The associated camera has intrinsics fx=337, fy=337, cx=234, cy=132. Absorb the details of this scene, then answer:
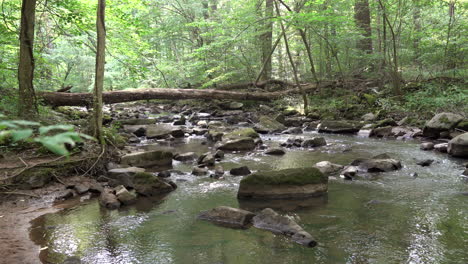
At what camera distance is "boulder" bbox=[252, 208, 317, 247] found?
394cm

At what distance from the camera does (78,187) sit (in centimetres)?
609

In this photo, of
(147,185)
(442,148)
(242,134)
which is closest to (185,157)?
(242,134)

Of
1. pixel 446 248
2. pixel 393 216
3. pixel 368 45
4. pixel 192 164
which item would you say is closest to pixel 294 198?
pixel 393 216

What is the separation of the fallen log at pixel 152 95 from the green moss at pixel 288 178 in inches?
304

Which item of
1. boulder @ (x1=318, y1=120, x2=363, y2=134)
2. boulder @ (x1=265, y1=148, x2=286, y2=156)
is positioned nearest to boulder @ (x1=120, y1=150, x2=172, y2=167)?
boulder @ (x1=265, y1=148, x2=286, y2=156)

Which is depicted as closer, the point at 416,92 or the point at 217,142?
the point at 217,142

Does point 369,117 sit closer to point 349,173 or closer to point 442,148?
point 442,148

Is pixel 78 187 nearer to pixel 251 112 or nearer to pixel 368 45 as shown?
pixel 251 112

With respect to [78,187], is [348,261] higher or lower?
lower

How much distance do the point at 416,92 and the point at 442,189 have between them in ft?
29.9

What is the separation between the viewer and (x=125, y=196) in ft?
18.3

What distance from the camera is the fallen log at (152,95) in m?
13.2

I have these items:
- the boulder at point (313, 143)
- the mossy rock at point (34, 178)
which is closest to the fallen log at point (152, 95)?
the mossy rock at point (34, 178)

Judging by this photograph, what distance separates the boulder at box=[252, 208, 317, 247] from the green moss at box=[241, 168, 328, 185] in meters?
1.08
